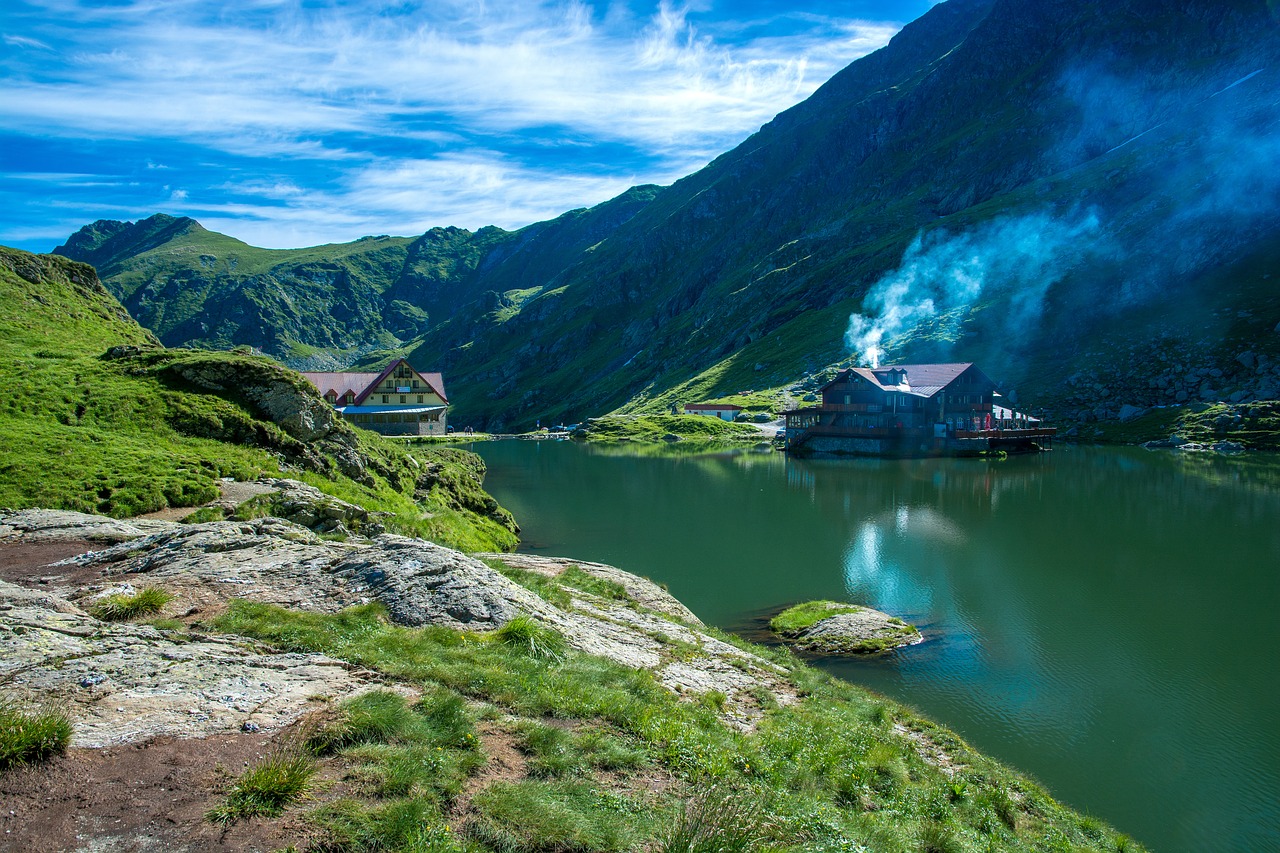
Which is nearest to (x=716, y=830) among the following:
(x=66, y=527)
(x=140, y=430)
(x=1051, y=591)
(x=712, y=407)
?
(x=66, y=527)

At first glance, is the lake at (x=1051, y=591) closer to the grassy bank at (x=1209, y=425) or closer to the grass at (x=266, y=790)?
the grass at (x=266, y=790)

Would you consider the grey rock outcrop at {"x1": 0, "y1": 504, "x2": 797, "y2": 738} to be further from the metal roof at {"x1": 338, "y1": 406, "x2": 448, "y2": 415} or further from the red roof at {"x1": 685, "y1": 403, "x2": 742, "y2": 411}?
the red roof at {"x1": 685, "y1": 403, "x2": 742, "y2": 411}

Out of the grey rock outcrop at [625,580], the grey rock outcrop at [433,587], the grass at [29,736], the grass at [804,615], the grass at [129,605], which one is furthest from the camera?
the grass at [804,615]

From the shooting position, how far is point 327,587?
51.9ft

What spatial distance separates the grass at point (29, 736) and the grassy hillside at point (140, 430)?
18.0 m

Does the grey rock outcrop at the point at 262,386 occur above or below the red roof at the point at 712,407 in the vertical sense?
above

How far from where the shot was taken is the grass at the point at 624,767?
26.7 feet

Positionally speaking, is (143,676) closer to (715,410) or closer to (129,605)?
(129,605)

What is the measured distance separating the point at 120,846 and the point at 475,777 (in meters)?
3.82

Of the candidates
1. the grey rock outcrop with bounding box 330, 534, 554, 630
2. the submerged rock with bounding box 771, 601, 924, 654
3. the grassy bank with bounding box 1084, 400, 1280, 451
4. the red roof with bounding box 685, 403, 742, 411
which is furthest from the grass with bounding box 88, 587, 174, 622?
the red roof with bounding box 685, 403, 742, 411

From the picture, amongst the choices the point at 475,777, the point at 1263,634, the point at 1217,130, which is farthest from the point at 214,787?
the point at 1217,130

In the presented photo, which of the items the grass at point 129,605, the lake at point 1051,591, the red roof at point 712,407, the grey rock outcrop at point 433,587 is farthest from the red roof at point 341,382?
the grass at point 129,605

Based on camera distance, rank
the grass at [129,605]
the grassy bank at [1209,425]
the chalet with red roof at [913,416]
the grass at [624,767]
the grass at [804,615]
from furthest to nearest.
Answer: the chalet with red roof at [913,416] → the grassy bank at [1209,425] → the grass at [804,615] → the grass at [129,605] → the grass at [624,767]

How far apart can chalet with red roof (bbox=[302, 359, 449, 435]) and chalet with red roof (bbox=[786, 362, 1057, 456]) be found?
6689 cm
